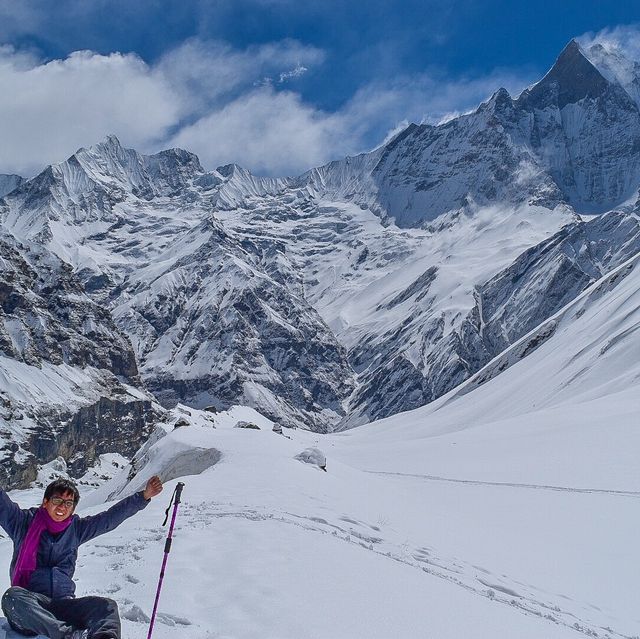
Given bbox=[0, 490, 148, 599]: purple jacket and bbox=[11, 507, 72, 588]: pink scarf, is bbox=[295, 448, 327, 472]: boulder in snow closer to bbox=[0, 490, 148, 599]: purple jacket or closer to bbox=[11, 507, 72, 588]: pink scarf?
bbox=[0, 490, 148, 599]: purple jacket

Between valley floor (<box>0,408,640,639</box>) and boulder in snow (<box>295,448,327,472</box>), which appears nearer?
valley floor (<box>0,408,640,639</box>)

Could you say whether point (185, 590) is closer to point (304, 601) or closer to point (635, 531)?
point (304, 601)

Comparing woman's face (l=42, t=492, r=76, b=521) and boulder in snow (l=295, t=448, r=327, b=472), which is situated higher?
boulder in snow (l=295, t=448, r=327, b=472)

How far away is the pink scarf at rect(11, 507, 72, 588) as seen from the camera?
8.02 metres

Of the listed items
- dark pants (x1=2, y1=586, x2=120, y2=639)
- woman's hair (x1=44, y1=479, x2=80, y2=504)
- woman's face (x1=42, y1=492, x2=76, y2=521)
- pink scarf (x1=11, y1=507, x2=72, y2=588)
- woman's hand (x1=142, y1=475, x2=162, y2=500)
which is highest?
woman's hand (x1=142, y1=475, x2=162, y2=500)

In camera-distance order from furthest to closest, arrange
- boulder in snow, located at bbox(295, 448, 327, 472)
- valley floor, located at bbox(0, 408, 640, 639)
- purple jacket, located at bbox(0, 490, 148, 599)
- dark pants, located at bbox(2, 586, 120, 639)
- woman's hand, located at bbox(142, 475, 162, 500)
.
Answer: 1. boulder in snow, located at bbox(295, 448, 327, 472)
2. valley floor, located at bbox(0, 408, 640, 639)
3. woman's hand, located at bbox(142, 475, 162, 500)
4. purple jacket, located at bbox(0, 490, 148, 599)
5. dark pants, located at bbox(2, 586, 120, 639)

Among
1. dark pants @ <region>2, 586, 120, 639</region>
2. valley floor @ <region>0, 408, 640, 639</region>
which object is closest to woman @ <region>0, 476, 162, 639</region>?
dark pants @ <region>2, 586, 120, 639</region>

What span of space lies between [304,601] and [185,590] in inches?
67.4

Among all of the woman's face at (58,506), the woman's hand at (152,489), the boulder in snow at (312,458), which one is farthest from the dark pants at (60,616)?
the boulder in snow at (312,458)

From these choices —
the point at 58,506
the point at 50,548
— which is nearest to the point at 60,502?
the point at 58,506

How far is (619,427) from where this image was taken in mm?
38812

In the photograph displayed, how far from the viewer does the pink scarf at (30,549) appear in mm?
8023

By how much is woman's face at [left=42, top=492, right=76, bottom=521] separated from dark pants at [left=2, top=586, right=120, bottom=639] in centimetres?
86

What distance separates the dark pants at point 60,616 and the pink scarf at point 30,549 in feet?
1.10
